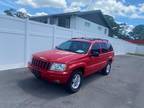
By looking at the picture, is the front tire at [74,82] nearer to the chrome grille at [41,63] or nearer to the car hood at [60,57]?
the car hood at [60,57]

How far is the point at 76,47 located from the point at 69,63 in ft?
6.02

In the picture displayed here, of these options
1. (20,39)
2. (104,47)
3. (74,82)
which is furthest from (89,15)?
(74,82)

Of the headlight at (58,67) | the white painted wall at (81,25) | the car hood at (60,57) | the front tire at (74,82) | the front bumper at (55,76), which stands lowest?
the front tire at (74,82)

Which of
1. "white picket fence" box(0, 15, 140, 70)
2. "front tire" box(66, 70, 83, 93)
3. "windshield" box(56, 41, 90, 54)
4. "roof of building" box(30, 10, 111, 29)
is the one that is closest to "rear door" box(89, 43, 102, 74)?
"windshield" box(56, 41, 90, 54)

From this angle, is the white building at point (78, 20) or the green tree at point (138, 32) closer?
the white building at point (78, 20)

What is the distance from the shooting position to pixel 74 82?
6879mm

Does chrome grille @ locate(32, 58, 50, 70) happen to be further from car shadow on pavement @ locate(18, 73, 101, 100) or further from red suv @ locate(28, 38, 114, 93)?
car shadow on pavement @ locate(18, 73, 101, 100)

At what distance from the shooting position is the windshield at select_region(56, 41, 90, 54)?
773 cm

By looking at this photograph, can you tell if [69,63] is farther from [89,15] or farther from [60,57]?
[89,15]

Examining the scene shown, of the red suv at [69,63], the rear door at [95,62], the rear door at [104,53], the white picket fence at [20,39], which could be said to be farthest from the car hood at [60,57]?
the white picket fence at [20,39]

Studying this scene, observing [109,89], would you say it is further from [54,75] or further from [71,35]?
[71,35]

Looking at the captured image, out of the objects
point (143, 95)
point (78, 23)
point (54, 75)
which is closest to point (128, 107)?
point (143, 95)

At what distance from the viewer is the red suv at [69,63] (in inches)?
246

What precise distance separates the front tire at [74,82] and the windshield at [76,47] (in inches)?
37.6
